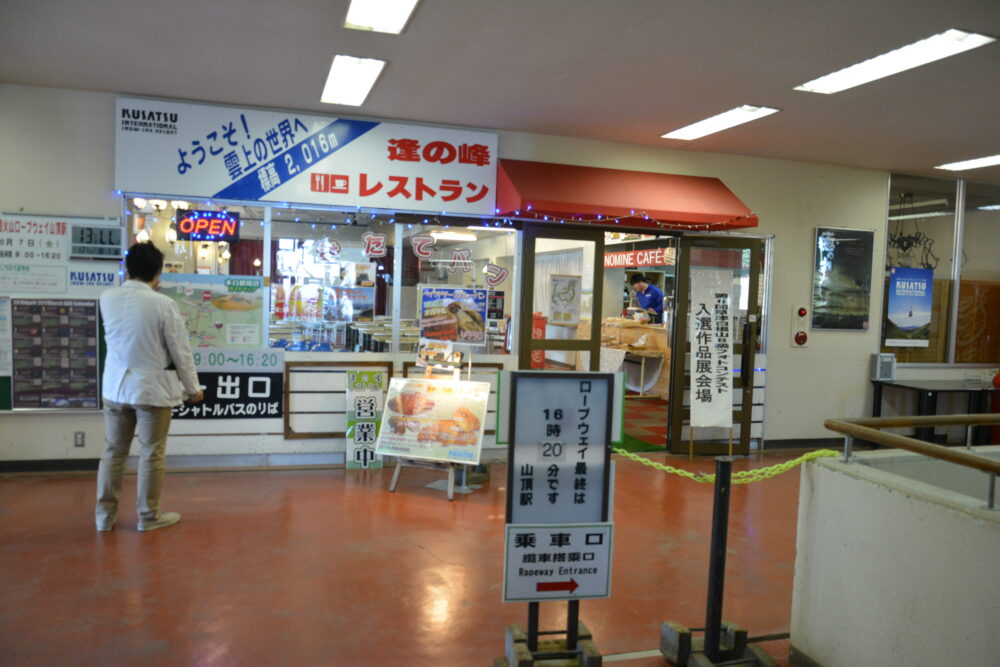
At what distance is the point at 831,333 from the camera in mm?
7309

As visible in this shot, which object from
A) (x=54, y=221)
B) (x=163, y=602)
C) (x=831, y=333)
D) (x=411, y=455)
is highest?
(x=54, y=221)

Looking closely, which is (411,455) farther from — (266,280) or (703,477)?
(703,477)

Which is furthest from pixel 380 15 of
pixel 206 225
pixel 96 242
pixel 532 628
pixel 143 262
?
pixel 532 628

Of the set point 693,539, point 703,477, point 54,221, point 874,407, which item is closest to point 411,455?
point 693,539

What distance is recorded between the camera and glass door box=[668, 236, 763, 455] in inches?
255

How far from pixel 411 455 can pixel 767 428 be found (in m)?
3.92

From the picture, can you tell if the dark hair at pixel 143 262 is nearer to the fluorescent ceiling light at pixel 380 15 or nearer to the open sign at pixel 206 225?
the open sign at pixel 206 225

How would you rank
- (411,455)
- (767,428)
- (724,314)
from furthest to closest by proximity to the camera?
(767,428), (724,314), (411,455)

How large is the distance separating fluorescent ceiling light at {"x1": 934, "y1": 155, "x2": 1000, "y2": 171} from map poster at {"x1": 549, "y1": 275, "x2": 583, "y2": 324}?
156 inches

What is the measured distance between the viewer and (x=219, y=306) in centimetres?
569

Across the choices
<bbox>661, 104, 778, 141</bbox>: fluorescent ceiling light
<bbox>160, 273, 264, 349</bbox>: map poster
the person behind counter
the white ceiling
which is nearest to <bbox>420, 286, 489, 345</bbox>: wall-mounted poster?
<bbox>160, 273, 264, 349</bbox>: map poster

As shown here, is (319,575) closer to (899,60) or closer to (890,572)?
(890,572)

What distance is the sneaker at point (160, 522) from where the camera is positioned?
4.25m

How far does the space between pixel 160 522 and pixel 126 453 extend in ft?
1.55
